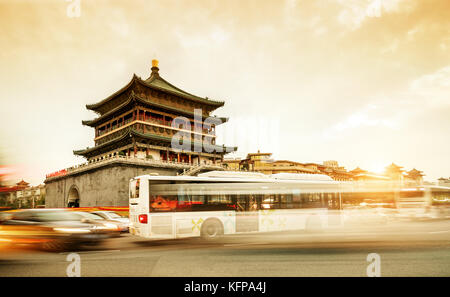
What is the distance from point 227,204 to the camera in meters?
9.93

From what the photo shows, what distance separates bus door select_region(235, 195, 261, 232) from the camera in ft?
32.9

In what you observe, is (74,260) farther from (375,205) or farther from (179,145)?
(179,145)

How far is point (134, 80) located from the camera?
34125 mm

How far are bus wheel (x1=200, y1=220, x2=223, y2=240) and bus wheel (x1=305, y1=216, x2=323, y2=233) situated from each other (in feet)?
12.0

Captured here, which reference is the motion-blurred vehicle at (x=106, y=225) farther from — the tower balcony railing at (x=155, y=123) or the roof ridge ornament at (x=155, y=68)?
the roof ridge ornament at (x=155, y=68)

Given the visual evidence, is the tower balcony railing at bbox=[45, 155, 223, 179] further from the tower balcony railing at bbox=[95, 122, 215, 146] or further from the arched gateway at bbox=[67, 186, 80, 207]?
the tower balcony railing at bbox=[95, 122, 215, 146]

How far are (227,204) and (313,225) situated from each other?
12.6 ft

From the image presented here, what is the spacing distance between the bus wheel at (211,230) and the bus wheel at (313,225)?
3.67m

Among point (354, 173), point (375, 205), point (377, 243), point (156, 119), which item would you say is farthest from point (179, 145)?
point (354, 173)

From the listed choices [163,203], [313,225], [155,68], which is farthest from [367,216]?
[155,68]

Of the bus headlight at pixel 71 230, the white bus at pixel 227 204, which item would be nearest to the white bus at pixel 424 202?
the white bus at pixel 227 204

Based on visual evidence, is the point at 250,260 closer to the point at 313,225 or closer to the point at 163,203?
the point at 163,203

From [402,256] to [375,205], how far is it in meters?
9.74

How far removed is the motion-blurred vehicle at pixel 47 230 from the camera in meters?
6.78
